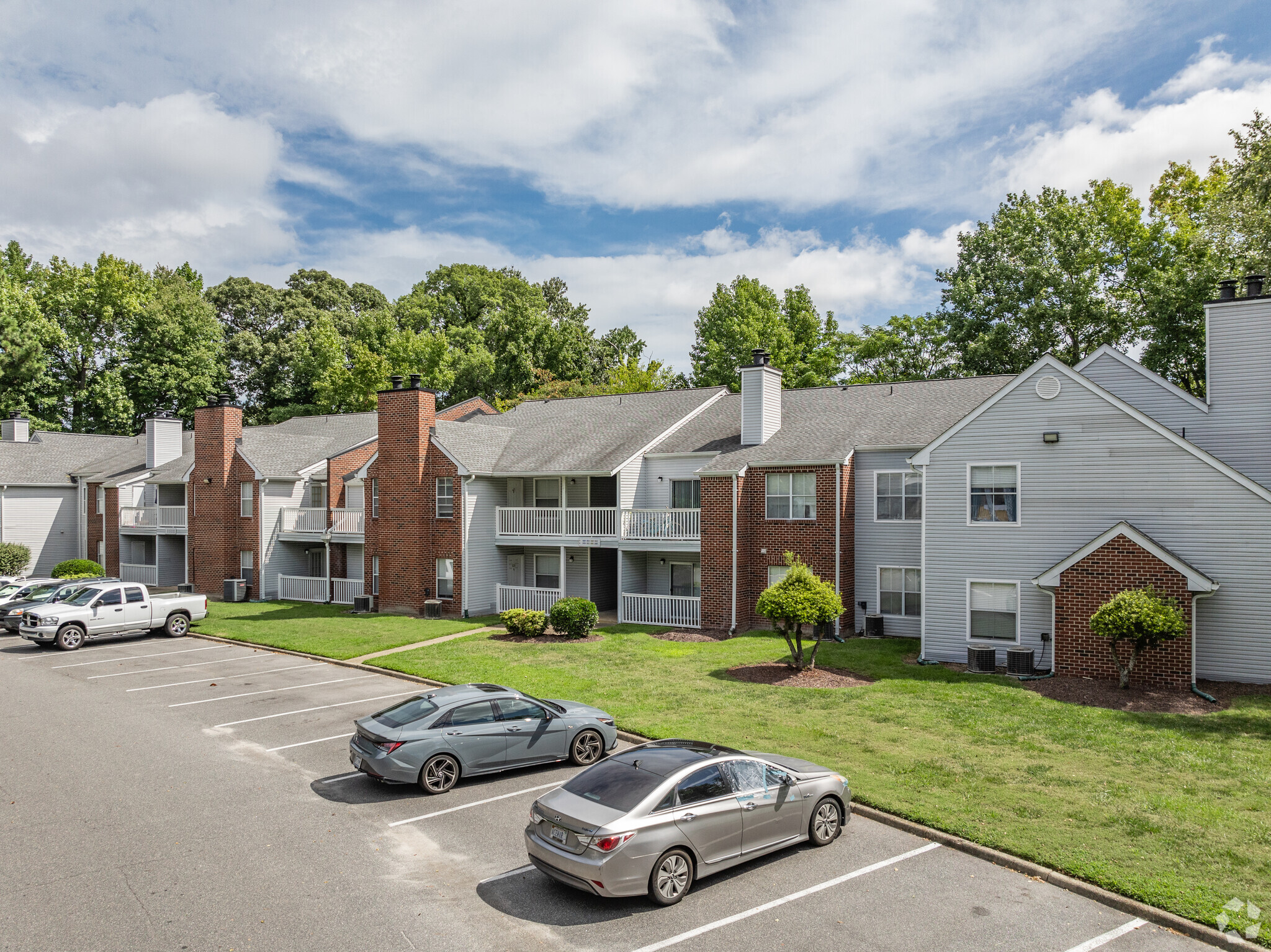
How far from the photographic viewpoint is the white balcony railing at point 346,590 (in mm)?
33781

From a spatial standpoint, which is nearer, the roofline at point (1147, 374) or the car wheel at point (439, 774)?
the car wheel at point (439, 774)

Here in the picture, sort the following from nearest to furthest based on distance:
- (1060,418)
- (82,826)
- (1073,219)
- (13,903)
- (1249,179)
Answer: (13,903) → (82,826) → (1060,418) → (1249,179) → (1073,219)

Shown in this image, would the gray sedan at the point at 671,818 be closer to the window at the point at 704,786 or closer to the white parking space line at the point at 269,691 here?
the window at the point at 704,786

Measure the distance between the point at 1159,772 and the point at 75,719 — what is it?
1943 cm

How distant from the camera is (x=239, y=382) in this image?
68.4 m

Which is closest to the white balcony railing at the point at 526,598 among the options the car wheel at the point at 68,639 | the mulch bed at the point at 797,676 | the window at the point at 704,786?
the mulch bed at the point at 797,676

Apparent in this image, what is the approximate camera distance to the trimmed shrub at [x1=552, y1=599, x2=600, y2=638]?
24609mm

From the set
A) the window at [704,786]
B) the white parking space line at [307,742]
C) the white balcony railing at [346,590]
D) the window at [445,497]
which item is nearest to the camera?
the window at [704,786]

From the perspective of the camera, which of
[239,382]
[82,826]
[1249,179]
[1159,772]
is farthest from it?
[239,382]

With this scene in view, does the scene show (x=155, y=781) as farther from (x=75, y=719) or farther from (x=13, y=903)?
(x=75, y=719)

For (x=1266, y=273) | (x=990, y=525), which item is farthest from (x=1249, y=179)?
(x=990, y=525)

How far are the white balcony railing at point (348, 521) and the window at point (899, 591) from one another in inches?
813

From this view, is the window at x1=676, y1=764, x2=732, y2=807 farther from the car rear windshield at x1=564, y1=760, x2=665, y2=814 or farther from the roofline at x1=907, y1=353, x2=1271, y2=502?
the roofline at x1=907, y1=353, x2=1271, y2=502

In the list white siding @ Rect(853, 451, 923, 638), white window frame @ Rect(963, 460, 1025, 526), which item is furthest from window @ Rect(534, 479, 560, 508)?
white window frame @ Rect(963, 460, 1025, 526)
